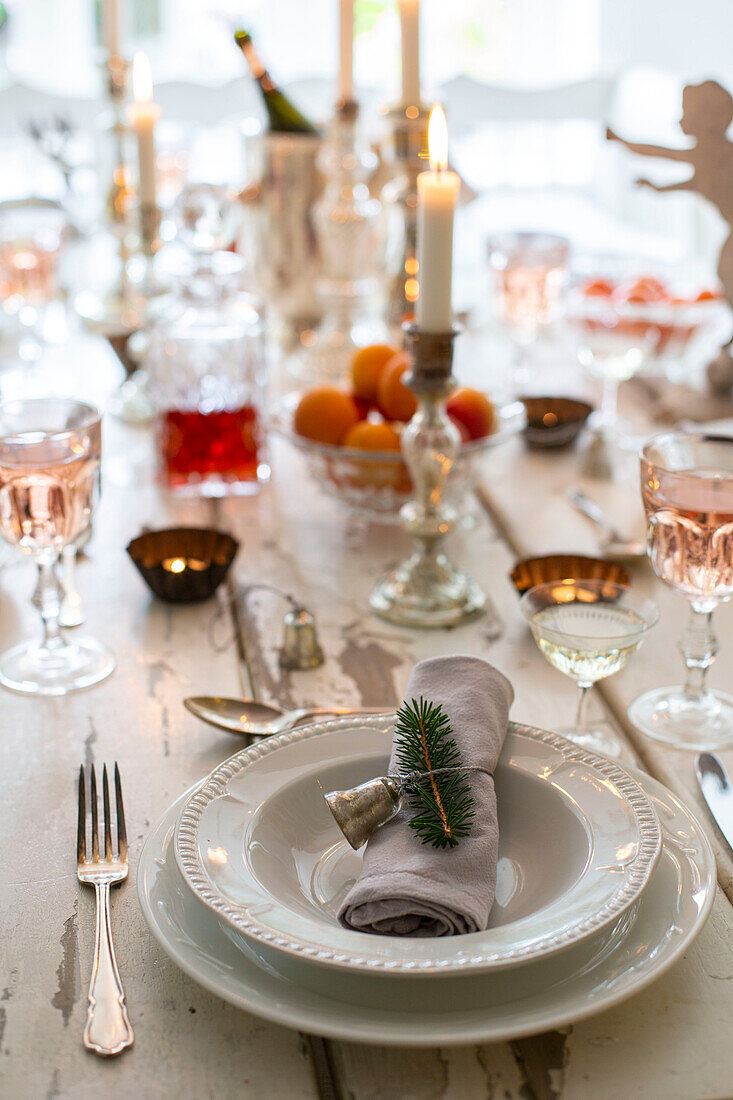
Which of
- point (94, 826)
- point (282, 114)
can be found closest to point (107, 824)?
point (94, 826)

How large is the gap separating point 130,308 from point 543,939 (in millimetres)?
1499

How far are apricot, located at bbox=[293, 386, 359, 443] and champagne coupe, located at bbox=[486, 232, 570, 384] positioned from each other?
465 mm

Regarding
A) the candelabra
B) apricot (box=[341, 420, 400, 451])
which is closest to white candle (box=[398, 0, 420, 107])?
the candelabra

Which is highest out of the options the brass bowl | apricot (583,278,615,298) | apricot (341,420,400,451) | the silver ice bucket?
the silver ice bucket

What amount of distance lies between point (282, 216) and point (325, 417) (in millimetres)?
661

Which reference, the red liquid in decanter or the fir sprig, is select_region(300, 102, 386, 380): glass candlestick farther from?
the fir sprig

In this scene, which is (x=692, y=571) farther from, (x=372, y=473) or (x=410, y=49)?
(x=410, y=49)

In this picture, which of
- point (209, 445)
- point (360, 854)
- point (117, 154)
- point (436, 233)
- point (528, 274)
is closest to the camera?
point (360, 854)

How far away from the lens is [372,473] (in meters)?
1.09

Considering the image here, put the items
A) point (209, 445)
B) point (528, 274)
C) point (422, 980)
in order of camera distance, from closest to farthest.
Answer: point (422, 980) → point (209, 445) → point (528, 274)

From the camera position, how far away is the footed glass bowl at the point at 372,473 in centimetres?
107

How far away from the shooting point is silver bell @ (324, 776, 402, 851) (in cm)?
59

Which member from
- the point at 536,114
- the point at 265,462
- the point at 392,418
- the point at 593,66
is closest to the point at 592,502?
the point at 392,418

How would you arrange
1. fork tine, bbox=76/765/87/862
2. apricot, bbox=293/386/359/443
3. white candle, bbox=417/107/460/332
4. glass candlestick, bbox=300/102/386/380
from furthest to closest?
glass candlestick, bbox=300/102/386/380
apricot, bbox=293/386/359/443
white candle, bbox=417/107/460/332
fork tine, bbox=76/765/87/862
